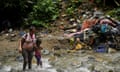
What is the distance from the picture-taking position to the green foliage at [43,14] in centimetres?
1353

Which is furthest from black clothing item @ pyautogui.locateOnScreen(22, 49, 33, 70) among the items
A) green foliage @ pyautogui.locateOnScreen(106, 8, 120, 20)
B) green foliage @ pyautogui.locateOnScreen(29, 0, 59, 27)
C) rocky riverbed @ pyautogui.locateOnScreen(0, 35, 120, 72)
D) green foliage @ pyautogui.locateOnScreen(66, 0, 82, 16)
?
green foliage @ pyautogui.locateOnScreen(66, 0, 82, 16)

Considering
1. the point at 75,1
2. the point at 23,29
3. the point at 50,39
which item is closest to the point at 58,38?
the point at 50,39

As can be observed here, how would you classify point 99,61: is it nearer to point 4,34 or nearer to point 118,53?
point 118,53

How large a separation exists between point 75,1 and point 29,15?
7.40 feet

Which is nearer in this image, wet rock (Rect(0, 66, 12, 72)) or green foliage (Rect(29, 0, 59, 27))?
wet rock (Rect(0, 66, 12, 72))

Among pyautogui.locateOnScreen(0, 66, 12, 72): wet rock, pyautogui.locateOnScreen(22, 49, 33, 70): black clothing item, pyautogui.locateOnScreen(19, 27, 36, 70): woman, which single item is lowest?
pyautogui.locateOnScreen(0, 66, 12, 72): wet rock

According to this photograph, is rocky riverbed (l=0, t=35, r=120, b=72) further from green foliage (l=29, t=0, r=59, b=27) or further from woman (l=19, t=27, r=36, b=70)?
green foliage (l=29, t=0, r=59, b=27)

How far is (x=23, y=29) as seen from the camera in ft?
44.2

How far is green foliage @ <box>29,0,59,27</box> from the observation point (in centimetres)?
1353

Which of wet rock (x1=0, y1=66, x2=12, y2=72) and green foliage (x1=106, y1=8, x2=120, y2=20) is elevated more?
green foliage (x1=106, y1=8, x2=120, y2=20)

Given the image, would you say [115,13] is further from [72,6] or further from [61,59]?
[61,59]

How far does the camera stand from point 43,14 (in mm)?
13734

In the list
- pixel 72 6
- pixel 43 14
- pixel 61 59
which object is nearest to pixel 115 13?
pixel 72 6

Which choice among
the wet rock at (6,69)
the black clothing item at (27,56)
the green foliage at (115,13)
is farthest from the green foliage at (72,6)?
the black clothing item at (27,56)
